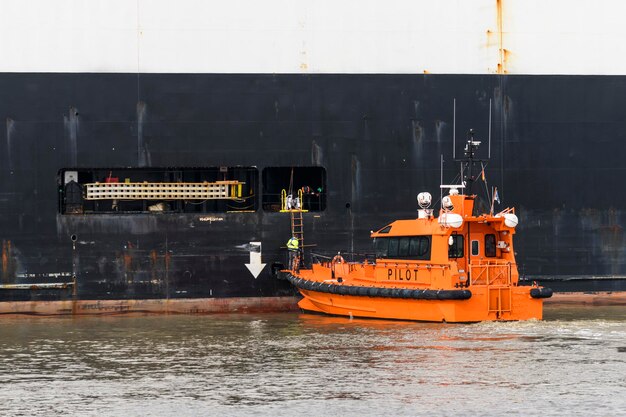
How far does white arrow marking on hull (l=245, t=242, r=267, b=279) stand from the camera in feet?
66.6

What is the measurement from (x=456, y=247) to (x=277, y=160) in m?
3.73

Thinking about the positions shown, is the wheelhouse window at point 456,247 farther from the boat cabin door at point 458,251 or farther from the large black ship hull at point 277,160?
the large black ship hull at point 277,160

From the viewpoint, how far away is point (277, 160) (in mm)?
20453

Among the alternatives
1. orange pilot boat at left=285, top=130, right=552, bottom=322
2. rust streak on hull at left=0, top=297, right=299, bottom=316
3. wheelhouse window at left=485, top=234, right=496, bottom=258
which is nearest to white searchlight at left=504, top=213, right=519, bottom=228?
orange pilot boat at left=285, top=130, right=552, bottom=322

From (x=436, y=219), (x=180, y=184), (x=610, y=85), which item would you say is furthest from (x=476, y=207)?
(x=180, y=184)

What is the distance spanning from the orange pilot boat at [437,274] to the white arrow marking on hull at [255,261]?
581 millimetres

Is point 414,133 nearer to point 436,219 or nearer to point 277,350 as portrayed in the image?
point 436,219

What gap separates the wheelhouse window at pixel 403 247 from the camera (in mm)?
19172

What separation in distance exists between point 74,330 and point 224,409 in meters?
6.73

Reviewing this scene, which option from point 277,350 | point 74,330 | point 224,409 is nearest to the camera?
point 224,409

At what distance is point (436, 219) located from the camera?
19234 mm
